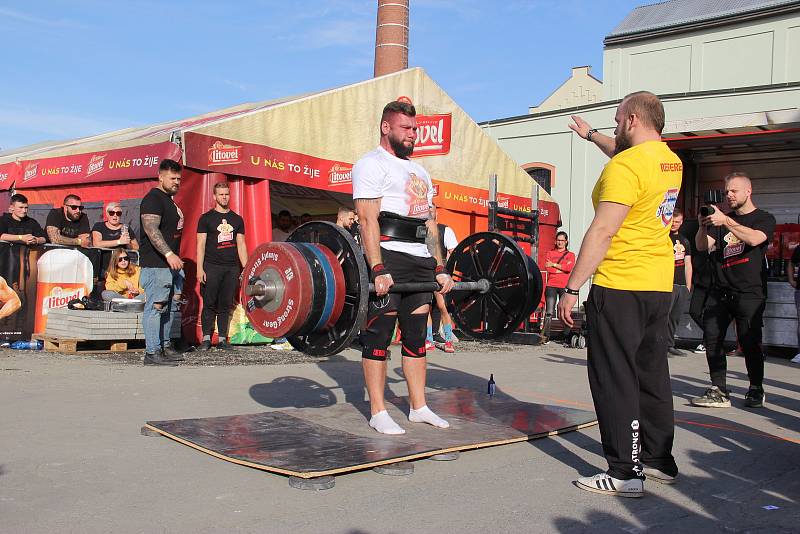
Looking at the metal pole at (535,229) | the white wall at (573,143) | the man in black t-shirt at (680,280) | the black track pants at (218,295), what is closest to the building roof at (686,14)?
the white wall at (573,143)

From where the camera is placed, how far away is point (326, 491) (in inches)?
142

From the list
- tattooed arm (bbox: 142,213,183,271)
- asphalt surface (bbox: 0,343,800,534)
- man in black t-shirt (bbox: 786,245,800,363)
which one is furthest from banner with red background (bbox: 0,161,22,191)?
man in black t-shirt (bbox: 786,245,800,363)

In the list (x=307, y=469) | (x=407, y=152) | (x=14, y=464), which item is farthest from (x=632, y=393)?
(x=14, y=464)

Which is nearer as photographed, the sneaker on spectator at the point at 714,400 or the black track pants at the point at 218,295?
the sneaker on spectator at the point at 714,400

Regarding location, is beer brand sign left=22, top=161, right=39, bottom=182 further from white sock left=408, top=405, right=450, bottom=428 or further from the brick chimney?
the brick chimney

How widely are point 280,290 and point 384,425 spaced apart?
108 cm

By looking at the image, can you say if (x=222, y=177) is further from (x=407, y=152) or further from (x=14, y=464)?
(x=14, y=464)

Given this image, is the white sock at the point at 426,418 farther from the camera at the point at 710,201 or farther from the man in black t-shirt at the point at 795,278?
the man in black t-shirt at the point at 795,278

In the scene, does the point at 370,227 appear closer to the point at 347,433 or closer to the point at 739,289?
the point at 347,433

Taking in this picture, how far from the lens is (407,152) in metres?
4.89

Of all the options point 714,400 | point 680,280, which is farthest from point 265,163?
point 680,280

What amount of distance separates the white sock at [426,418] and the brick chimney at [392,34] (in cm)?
2272

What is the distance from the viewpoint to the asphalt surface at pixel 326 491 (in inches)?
126

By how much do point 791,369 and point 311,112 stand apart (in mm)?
7486
